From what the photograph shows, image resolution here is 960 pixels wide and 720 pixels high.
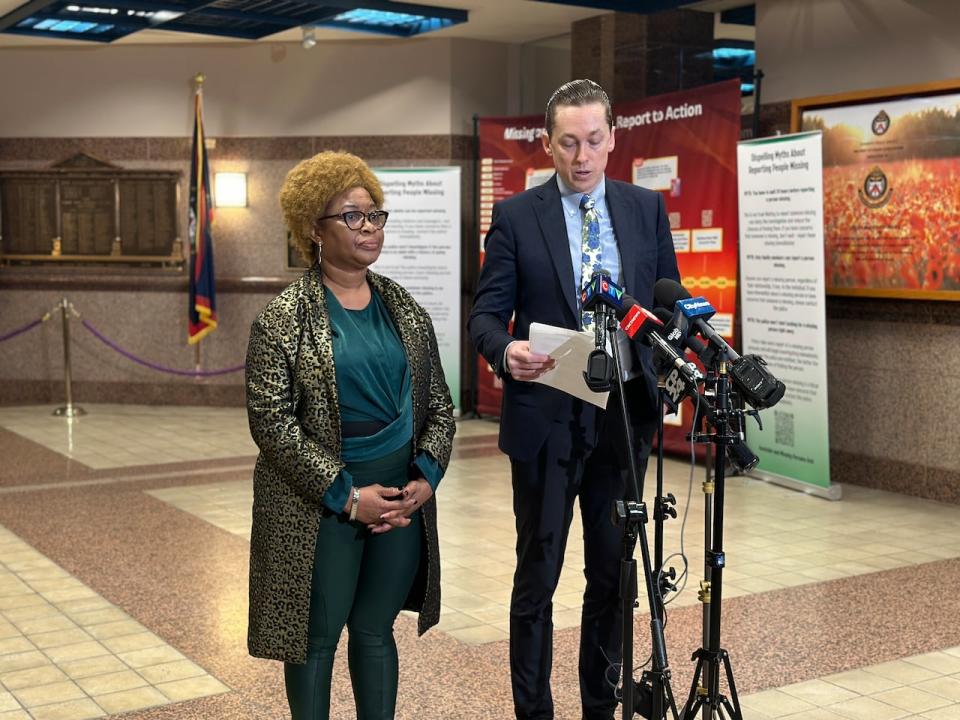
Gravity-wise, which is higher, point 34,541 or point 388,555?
point 388,555

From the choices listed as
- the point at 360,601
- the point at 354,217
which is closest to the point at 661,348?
the point at 354,217

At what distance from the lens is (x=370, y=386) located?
2.64 metres

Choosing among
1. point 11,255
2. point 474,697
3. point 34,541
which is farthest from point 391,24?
point 474,697

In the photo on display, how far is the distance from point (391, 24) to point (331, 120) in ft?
3.81

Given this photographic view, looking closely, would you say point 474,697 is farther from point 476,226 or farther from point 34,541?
point 476,226

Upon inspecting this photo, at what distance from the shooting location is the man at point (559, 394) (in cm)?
291

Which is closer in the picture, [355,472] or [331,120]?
[355,472]

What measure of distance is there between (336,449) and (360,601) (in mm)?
370

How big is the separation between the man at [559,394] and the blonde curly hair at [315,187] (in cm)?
41

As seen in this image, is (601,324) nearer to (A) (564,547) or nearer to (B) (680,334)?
(B) (680,334)

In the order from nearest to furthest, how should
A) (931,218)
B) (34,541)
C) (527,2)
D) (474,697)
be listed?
1. (474,697)
2. (34,541)
3. (931,218)
4. (527,2)

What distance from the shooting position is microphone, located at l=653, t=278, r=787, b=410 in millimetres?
2242

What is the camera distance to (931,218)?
6430mm

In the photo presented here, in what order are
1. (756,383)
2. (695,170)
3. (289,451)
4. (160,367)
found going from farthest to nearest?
(160,367) → (695,170) → (289,451) → (756,383)
